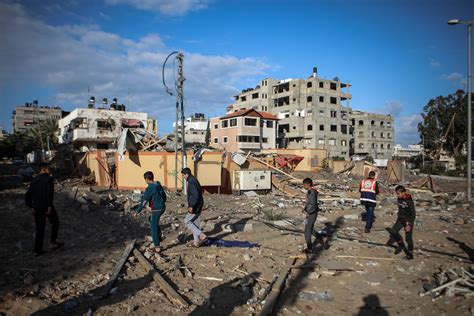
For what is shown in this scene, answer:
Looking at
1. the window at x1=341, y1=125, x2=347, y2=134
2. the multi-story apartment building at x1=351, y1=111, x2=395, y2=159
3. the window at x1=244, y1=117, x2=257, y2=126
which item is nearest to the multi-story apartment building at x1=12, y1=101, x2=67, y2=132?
the window at x1=244, y1=117, x2=257, y2=126

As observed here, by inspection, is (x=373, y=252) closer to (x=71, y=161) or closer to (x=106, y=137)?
(x=71, y=161)

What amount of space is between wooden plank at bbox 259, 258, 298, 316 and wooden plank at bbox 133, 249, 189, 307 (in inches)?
43.5

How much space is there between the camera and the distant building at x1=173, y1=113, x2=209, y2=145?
56656 mm

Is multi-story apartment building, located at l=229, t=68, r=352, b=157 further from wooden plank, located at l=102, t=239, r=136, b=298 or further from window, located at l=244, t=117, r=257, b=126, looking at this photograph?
wooden plank, located at l=102, t=239, r=136, b=298

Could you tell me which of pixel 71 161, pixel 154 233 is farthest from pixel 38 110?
pixel 154 233

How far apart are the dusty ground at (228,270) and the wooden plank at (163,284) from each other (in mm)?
89

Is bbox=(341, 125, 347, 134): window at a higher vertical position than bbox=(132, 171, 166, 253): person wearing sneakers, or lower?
higher

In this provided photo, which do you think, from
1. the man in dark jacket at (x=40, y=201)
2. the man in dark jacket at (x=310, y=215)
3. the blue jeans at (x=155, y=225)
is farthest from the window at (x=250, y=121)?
the man in dark jacket at (x=40, y=201)

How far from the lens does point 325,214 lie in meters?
11.9

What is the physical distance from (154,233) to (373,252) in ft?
16.0

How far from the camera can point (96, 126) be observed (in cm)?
4125

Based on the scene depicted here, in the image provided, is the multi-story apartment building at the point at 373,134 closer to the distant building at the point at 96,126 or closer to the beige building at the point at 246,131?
the beige building at the point at 246,131

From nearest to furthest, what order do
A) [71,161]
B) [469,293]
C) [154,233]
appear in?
1. [469,293]
2. [154,233]
3. [71,161]

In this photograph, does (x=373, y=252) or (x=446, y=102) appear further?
(x=446, y=102)
